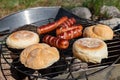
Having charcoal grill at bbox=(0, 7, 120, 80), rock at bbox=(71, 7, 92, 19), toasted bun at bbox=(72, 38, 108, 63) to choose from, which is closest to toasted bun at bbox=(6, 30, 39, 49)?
charcoal grill at bbox=(0, 7, 120, 80)

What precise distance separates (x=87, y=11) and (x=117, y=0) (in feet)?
3.35

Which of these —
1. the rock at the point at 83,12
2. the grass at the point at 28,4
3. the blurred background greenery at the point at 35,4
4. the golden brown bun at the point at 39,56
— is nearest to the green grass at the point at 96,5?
the blurred background greenery at the point at 35,4

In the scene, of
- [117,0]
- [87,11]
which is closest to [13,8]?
[87,11]

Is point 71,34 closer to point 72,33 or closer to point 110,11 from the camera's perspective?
point 72,33

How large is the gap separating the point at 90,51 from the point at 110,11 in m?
2.88

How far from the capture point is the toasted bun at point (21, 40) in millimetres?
3516

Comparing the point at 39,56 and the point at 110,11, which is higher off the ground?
the point at 39,56

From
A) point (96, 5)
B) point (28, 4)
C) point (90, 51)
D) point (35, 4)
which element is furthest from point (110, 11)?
point (90, 51)

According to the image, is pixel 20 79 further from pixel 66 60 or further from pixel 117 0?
pixel 117 0

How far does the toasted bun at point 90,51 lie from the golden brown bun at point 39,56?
9.7 inches

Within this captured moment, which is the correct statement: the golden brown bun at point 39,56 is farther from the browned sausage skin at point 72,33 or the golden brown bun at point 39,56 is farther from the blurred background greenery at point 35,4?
the blurred background greenery at point 35,4

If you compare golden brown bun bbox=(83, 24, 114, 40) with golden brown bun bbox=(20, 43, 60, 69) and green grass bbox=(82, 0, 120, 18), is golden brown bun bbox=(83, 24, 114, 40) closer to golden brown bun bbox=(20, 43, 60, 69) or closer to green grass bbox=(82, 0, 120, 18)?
golden brown bun bbox=(20, 43, 60, 69)

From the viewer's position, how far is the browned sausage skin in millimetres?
3752

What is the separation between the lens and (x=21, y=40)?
3.52 meters
